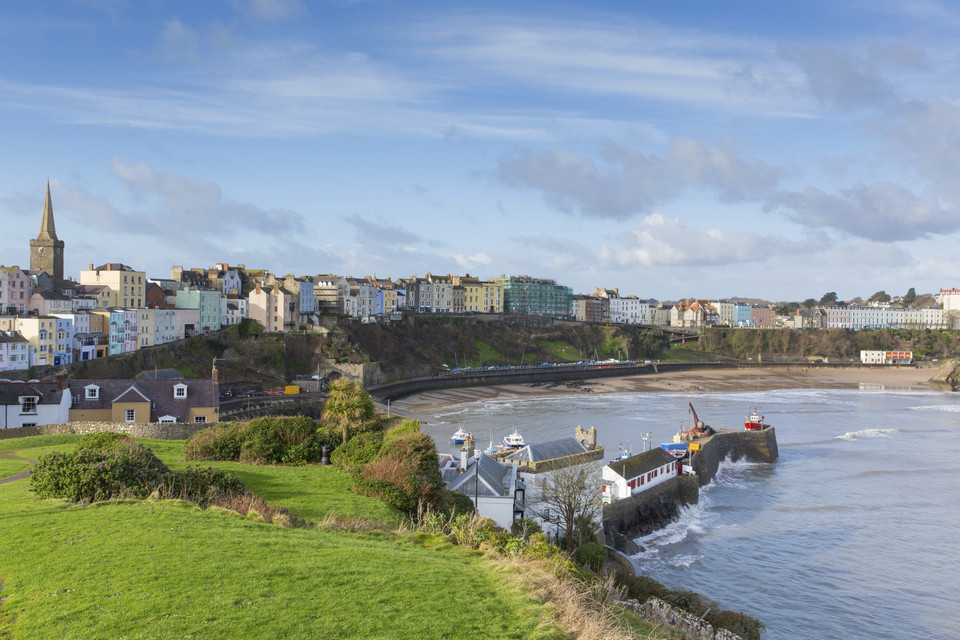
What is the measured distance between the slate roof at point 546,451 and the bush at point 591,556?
3.83m

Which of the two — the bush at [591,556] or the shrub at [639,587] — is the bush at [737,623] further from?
the bush at [591,556]

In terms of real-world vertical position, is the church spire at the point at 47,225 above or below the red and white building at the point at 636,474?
above

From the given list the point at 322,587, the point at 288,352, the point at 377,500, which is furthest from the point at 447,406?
the point at 322,587

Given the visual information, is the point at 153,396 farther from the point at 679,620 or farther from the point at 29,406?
the point at 679,620

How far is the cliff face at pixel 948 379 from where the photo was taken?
305 feet

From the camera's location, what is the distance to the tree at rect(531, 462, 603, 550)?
2205cm

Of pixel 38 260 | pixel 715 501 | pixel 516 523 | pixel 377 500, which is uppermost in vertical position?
pixel 38 260

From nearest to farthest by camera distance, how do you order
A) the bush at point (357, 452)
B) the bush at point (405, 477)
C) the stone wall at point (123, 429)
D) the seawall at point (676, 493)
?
the bush at point (405, 477)
the bush at point (357, 452)
the seawall at point (676, 493)
the stone wall at point (123, 429)

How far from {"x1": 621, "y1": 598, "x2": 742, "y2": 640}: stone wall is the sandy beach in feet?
132

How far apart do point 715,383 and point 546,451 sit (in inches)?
2760

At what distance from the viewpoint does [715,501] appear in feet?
110

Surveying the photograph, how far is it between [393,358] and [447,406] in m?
19.2

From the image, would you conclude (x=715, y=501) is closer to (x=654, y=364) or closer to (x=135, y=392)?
(x=135, y=392)

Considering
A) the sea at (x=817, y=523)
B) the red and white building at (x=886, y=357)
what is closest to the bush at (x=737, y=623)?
the sea at (x=817, y=523)
